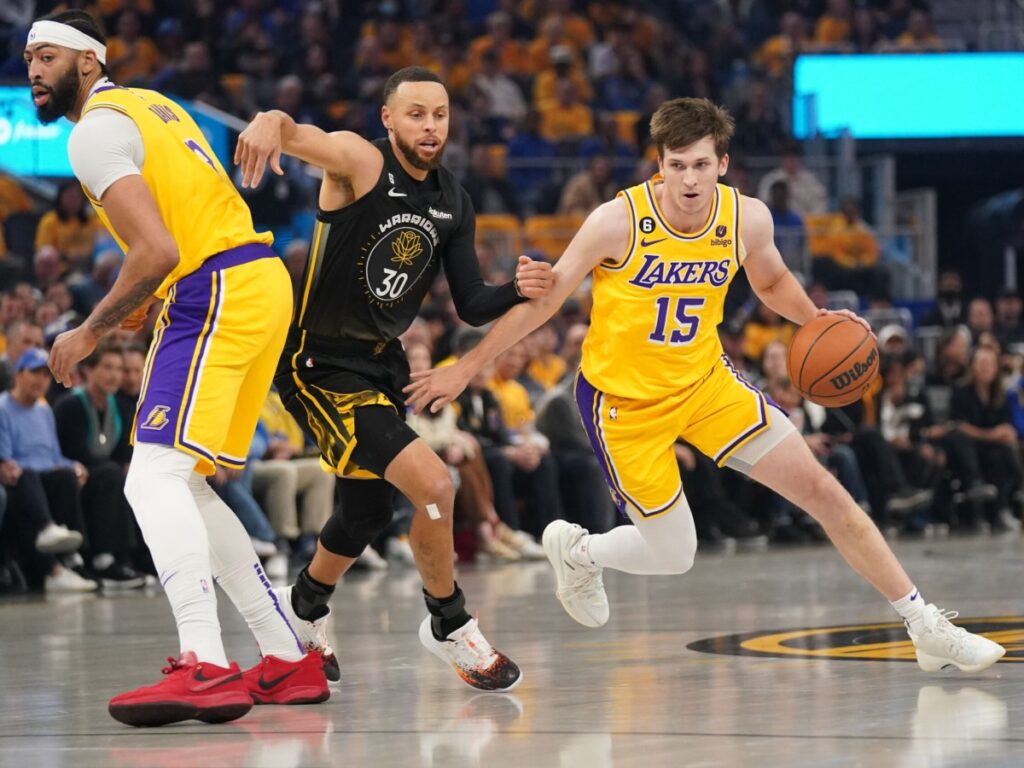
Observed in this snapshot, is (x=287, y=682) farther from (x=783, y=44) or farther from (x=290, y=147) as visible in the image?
(x=783, y=44)

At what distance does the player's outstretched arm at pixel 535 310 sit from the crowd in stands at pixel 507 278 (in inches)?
197

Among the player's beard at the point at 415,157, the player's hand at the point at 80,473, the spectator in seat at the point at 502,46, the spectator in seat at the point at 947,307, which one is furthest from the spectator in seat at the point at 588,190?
the player's beard at the point at 415,157

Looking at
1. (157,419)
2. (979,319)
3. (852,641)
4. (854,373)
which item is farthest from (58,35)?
(979,319)

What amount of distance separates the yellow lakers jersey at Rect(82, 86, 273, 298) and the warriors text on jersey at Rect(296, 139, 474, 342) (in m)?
0.56

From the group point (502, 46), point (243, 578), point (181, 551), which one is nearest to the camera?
point (181, 551)

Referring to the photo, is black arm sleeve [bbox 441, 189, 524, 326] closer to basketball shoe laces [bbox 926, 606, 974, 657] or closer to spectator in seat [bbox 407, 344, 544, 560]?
basketball shoe laces [bbox 926, 606, 974, 657]

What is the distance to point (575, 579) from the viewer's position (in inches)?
263

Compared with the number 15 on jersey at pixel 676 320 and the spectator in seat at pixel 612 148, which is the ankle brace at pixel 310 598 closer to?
the number 15 on jersey at pixel 676 320

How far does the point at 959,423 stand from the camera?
600 inches

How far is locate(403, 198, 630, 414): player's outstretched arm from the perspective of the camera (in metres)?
5.75

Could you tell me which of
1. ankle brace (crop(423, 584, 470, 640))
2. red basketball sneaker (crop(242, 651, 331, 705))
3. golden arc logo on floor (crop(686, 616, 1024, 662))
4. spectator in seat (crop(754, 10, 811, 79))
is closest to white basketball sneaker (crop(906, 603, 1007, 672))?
golden arc logo on floor (crop(686, 616, 1024, 662))

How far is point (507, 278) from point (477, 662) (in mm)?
9230

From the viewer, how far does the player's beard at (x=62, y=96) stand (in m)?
5.28

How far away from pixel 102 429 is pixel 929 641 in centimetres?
630
